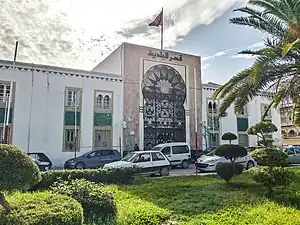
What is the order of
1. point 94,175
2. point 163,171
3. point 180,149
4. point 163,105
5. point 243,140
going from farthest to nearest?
point 243,140 < point 163,105 < point 180,149 < point 163,171 < point 94,175

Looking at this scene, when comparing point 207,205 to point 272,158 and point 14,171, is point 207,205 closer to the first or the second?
point 272,158

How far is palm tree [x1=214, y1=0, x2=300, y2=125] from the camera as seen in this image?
1055 centimetres

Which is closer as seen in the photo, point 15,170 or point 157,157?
point 15,170

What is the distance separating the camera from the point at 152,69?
27109 mm

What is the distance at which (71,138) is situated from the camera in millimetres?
23078

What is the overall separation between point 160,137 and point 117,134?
4.10 m

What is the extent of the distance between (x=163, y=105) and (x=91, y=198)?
67.0 feet

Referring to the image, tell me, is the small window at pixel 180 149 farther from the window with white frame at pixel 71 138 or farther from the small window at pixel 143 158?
the window with white frame at pixel 71 138

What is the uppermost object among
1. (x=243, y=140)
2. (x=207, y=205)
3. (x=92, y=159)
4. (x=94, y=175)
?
(x=243, y=140)

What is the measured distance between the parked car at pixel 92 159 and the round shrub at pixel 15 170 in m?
14.5

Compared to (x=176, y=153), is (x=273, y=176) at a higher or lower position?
lower

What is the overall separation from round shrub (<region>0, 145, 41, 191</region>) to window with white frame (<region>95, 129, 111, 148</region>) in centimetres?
1856

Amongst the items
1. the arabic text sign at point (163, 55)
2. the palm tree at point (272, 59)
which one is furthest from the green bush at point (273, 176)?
the arabic text sign at point (163, 55)

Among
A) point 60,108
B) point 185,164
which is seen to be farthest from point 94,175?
point 60,108
